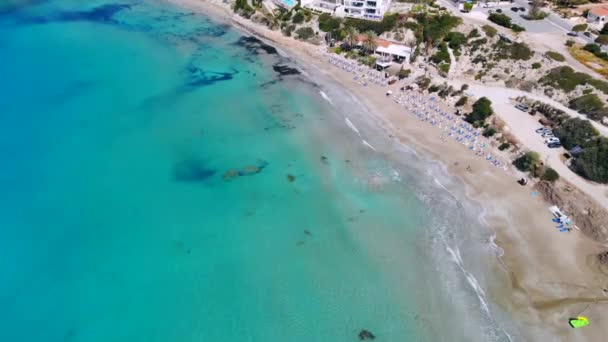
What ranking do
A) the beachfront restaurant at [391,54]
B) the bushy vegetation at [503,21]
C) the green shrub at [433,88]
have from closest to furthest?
the green shrub at [433,88] < the beachfront restaurant at [391,54] < the bushy vegetation at [503,21]

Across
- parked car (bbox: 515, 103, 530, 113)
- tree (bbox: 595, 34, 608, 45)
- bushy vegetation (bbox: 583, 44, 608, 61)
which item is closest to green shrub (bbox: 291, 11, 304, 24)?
parked car (bbox: 515, 103, 530, 113)

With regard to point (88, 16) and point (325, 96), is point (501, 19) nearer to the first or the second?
point (325, 96)

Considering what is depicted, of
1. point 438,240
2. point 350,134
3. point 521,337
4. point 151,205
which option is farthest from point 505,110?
point 151,205

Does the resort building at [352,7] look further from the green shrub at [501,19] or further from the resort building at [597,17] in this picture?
the resort building at [597,17]

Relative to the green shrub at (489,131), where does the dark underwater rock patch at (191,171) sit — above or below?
below

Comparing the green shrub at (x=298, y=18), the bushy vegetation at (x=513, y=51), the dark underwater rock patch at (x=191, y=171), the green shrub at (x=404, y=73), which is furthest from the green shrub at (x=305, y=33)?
the dark underwater rock patch at (x=191, y=171)

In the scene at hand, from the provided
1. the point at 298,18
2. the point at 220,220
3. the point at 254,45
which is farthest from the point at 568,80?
the point at 254,45

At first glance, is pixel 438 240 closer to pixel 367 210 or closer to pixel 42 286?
pixel 367 210
